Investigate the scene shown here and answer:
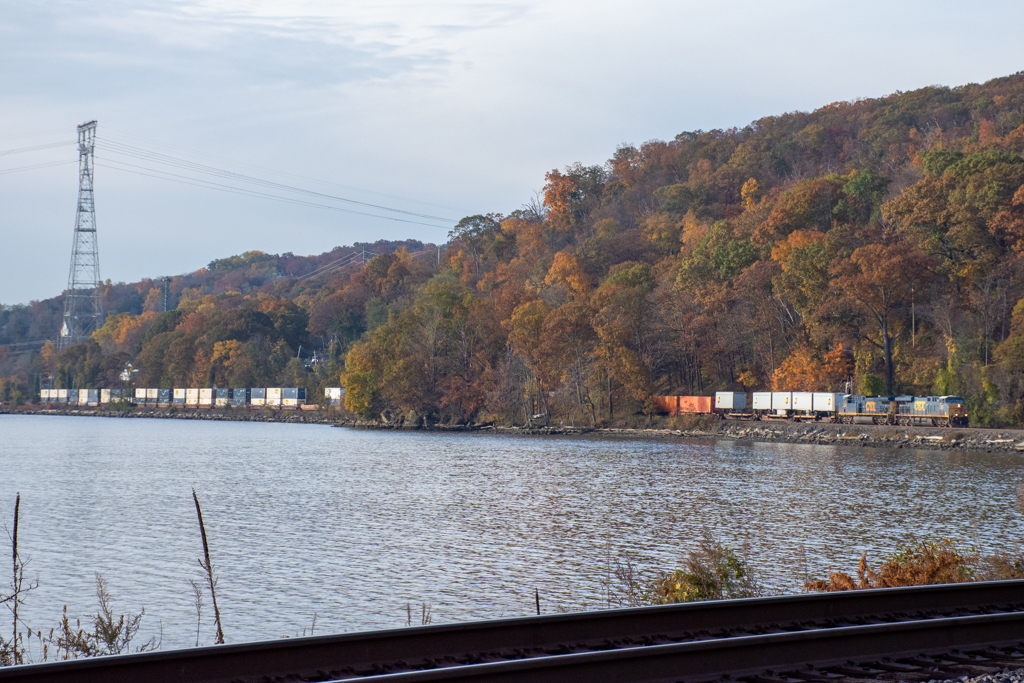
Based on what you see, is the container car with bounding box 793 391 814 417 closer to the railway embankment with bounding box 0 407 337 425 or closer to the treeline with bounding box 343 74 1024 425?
the treeline with bounding box 343 74 1024 425

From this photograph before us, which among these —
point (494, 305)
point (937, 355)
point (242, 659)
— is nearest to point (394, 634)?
point (242, 659)

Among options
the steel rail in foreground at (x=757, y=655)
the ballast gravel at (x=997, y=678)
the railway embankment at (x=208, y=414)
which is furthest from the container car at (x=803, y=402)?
the ballast gravel at (x=997, y=678)

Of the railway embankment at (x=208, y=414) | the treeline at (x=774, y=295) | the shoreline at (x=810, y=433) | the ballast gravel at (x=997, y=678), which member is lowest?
the railway embankment at (x=208, y=414)

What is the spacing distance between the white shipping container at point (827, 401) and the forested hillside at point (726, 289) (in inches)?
100

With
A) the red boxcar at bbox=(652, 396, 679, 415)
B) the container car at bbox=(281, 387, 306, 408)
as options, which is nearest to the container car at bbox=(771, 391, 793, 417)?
the red boxcar at bbox=(652, 396, 679, 415)

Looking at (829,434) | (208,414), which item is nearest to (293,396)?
(208,414)

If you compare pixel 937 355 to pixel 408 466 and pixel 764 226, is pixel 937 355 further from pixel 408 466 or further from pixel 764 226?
pixel 408 466

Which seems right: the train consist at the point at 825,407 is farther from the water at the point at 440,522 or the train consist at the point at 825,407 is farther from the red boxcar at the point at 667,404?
the water at the point at 440,522

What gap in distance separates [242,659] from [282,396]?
465 ft

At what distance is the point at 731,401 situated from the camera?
8994 cm

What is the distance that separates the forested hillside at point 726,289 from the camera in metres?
78.2

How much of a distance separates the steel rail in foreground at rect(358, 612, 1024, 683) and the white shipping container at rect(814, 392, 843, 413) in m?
74.8

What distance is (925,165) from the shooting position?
87.8 metres

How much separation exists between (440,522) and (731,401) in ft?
203
